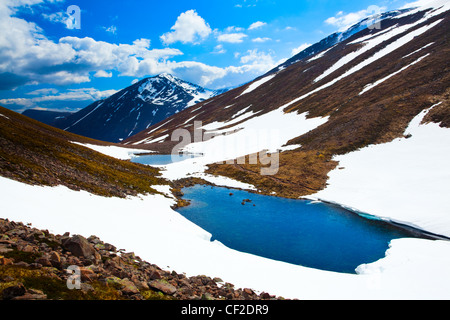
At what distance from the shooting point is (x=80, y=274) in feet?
30.5

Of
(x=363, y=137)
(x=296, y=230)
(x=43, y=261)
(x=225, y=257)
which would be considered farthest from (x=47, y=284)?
(x=363, y=137)

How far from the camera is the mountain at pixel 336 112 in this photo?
49.9 metres

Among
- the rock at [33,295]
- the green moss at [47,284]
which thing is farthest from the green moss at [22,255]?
the rock at [33,295]

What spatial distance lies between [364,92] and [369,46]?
198 feet

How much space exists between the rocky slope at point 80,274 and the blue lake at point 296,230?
33.2 ft

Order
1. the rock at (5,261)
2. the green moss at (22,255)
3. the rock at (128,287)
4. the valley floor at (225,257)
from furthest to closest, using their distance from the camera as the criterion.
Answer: the valley floor at (225,257), the rock at (128,287), the green moss at (22,255), the rock at (5,261)

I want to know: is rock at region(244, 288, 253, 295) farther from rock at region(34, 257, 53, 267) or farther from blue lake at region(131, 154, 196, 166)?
blue lake at region(131, 154, 196, 166)

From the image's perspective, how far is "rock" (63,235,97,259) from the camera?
1164 centimetres

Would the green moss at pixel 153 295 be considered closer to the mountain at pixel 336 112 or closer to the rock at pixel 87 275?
the rock at pixel 87 275

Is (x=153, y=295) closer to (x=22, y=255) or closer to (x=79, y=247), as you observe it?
(x=79, y=247)

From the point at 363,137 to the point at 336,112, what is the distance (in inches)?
803

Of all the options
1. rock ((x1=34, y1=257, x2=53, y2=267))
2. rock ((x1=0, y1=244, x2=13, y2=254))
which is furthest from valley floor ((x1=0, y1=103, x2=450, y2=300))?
rock ((x1=34, y1=257, x2=53, y2=267))

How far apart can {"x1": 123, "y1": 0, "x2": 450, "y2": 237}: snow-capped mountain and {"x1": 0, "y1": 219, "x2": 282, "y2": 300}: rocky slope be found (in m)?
29.1

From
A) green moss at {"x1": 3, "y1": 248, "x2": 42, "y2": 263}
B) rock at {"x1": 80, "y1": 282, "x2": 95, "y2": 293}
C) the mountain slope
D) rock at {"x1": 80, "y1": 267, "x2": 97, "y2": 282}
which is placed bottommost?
rock at {"x1": 80, "y1": 282, "x2": 95, "y2": 293}
